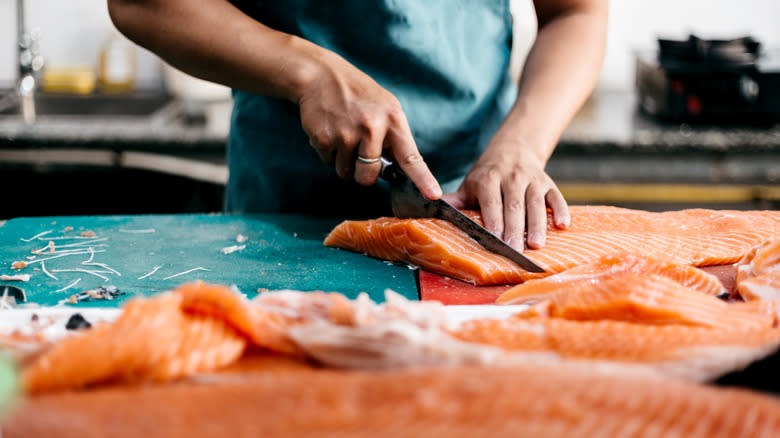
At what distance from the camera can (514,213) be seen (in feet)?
7.82

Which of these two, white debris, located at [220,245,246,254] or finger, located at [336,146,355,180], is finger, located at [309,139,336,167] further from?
white debris, located at [220,245,246,254]

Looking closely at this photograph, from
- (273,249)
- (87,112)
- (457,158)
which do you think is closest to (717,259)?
(457,158)

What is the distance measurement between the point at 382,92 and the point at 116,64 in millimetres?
4304

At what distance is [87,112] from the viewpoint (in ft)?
19.3

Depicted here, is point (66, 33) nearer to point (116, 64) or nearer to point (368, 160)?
point (116, 64)

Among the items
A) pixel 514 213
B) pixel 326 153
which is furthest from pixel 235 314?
pixel 514 213

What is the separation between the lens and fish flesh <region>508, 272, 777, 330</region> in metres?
1.61

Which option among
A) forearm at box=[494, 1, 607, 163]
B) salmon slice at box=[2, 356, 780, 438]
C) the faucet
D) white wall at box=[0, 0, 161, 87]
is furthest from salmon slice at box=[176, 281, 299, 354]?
white wall at box=[0, 0, 161, 87]

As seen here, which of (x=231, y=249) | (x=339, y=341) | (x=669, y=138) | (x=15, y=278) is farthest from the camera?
(x=669, y=138)

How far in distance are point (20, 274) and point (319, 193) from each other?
119cm

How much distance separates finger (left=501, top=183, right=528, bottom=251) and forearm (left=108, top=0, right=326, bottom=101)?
0.77 metres

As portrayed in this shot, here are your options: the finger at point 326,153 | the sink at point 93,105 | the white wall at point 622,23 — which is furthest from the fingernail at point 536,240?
the sink at point 93,105

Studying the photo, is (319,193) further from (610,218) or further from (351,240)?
(610,218)

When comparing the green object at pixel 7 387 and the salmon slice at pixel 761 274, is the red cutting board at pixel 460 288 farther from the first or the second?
the green object at pixel 7 387
